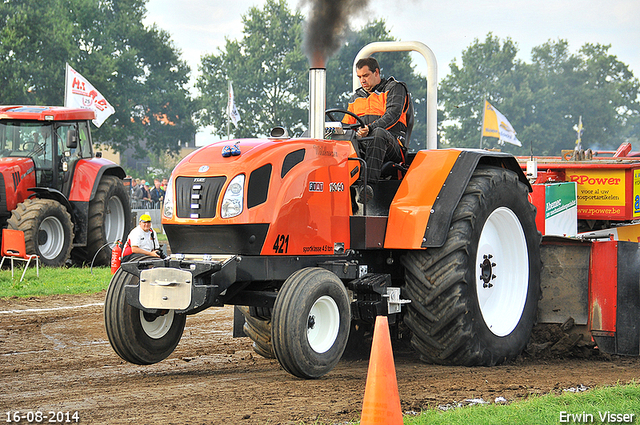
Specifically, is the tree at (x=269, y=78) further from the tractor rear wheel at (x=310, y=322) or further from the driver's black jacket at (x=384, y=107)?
the tractor rear wheel at (x=310, y=322)

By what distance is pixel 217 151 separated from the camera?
5707 millimetres

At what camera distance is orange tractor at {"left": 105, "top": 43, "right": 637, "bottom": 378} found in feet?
17.5

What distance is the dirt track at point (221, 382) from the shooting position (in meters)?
4.67

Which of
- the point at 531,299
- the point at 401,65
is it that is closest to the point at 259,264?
the point at 531,299

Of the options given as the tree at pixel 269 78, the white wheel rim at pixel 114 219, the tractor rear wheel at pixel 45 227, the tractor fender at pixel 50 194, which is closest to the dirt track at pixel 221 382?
the tractor rear wheel at pixel 45 227

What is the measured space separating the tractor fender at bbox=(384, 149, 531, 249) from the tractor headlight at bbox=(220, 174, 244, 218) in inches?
53.1

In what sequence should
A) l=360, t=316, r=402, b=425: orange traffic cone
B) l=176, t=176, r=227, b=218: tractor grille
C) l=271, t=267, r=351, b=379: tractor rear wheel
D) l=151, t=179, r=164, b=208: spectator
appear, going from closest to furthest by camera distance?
l=360, t=316, r=402, b=425: orange traffic cone
l=271, t=267, r=351, b=379: tractor rear wheel
l=176, t=176, r=227, b=218: tractor grille
l=151, t=179, r=164, b=208: spectator

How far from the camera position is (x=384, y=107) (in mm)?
6566

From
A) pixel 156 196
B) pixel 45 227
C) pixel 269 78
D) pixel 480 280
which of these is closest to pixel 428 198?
pixel 480 280

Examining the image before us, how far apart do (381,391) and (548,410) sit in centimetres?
125

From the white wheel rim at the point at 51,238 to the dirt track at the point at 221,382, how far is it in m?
6.07

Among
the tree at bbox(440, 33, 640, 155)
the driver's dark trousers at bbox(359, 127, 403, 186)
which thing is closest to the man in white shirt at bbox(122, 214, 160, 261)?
the driver's dark trousers at bbox(359, 127, 403, 186)

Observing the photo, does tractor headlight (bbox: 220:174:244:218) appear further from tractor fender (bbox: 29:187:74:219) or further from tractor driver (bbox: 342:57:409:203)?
tractor fender (bbox: 29:187:74:219)

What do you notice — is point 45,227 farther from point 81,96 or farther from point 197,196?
point 197,196
